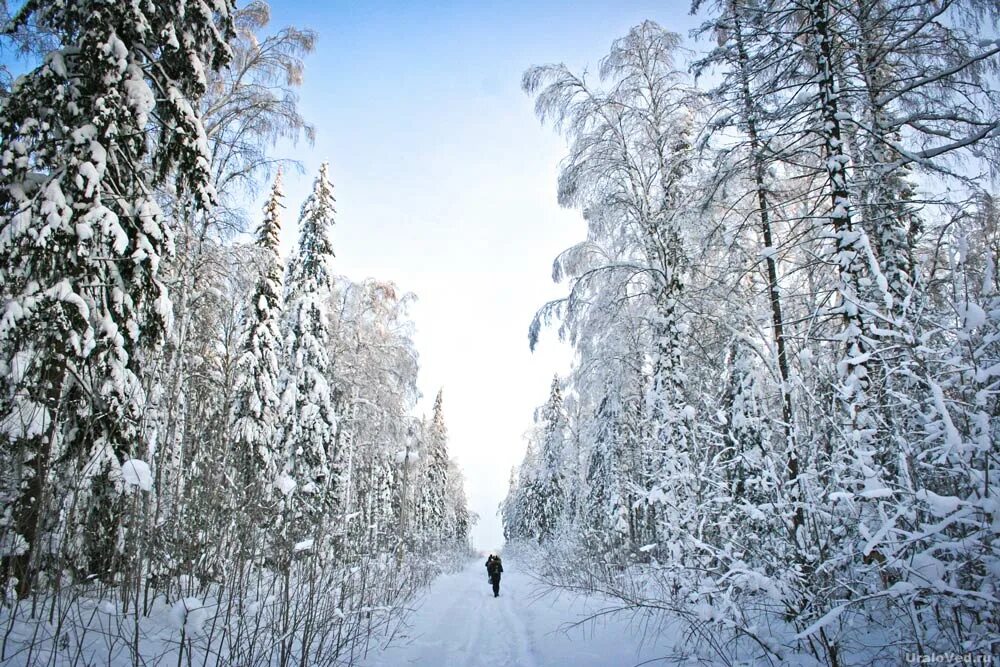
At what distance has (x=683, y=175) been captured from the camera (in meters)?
8.44

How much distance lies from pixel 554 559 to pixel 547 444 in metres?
11.5

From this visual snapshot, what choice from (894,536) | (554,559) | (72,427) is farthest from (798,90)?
(554,559)

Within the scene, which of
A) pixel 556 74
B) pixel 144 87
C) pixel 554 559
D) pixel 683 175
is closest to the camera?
pixel 144 87

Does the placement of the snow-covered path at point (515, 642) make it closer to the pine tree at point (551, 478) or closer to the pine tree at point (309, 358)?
the pine tree at point (309, 358)

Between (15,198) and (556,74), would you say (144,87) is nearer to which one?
(15,198)

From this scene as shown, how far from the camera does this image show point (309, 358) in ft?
43.7

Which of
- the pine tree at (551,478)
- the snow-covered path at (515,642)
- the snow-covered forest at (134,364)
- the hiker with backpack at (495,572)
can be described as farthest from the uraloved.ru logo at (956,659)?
the pine tree at (551,478)

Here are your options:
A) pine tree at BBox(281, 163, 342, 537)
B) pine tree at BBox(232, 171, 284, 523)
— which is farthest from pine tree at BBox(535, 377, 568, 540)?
pine tree at BBox(232, 171, 284, 523)

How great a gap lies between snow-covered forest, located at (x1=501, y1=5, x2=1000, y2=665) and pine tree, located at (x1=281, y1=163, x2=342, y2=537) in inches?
307

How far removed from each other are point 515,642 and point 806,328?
228 inches

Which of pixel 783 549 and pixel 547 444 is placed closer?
pixel 783 549

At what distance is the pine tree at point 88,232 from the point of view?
13.6ft

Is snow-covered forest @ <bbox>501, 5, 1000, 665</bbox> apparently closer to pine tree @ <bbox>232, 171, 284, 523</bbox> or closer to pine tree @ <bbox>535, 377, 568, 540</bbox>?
pine tree @ <bbox>232, 171, 284, 523</bbox>

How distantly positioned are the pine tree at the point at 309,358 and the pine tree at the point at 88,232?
791 centimetres
